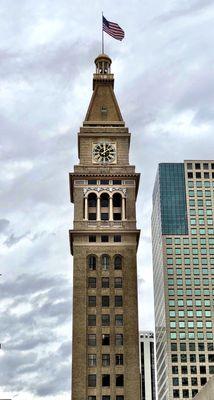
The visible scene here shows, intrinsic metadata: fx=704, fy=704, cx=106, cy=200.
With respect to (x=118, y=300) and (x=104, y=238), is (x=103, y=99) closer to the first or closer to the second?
(x=104, y=238)

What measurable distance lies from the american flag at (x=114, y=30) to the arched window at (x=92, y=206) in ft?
94.8

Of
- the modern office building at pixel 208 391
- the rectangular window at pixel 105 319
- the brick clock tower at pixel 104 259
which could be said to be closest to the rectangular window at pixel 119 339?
the brick clock tower at pixel 104 259

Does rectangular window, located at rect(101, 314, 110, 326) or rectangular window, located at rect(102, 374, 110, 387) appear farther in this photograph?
rectangular window, located at rect(101, 314, 110, 326)

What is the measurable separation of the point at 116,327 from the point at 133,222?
1967cm

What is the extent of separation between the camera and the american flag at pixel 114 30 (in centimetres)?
12694

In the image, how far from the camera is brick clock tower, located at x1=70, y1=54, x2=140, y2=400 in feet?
365

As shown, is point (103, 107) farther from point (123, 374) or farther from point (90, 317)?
point (123, 374)

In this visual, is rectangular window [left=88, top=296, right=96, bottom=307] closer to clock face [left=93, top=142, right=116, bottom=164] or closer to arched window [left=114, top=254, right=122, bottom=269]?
arched window [left=114, top=254, right=122, bottom=269]

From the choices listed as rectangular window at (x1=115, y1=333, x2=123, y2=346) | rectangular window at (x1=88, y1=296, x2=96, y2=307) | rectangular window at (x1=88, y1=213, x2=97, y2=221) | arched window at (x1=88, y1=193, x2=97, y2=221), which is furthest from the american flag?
rectangular window at (x1=115, y1=333, x2=123, y2=346)

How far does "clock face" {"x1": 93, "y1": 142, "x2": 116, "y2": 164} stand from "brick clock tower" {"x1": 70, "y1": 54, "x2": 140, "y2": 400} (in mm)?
187

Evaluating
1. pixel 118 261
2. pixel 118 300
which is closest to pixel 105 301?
pixel 118 300

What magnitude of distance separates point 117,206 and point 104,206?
7.79 ft

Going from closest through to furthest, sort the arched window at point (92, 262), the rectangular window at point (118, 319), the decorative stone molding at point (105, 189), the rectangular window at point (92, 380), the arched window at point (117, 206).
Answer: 1. the rectangular window at point (92, 380)
2. the rectangular window at point (118, 319)
3. the arched window at point (92, 262)
4. the arched window at point (117, 206)
5. the decorative stone molding at point (105, 189)

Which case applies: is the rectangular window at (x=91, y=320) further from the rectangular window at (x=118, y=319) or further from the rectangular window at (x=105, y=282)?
the rectangular window at (x=105, y=282)
